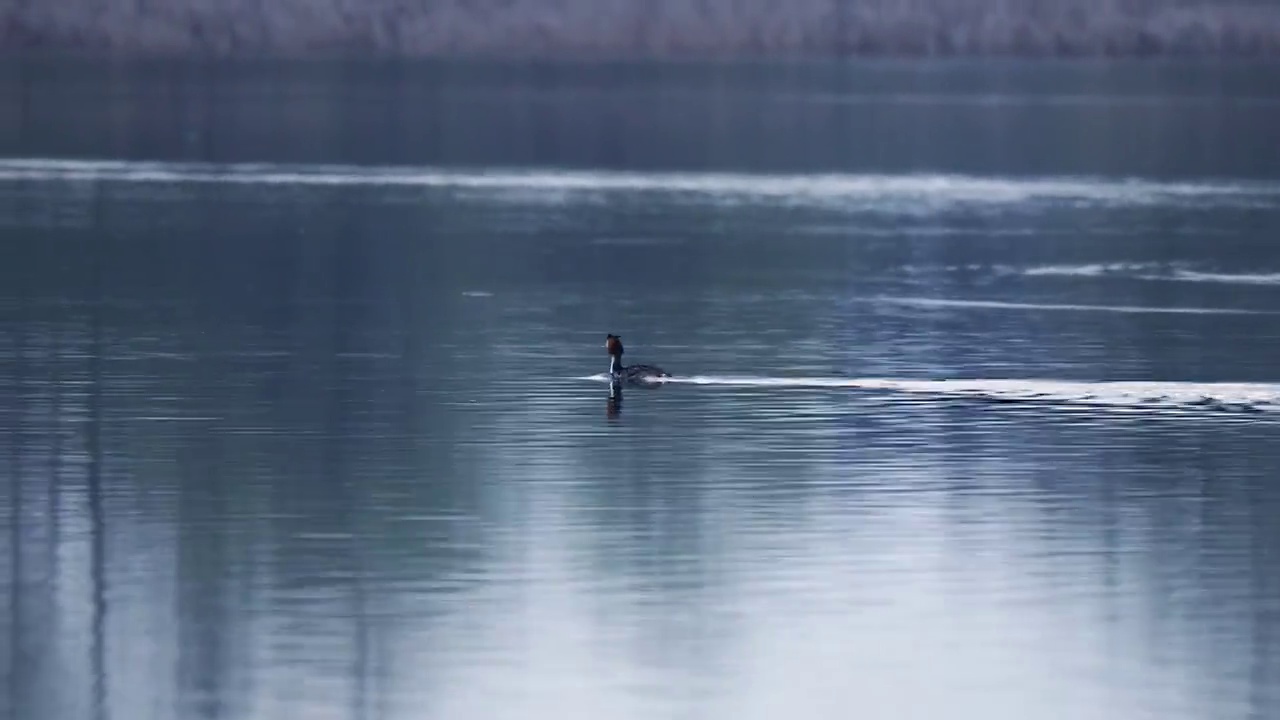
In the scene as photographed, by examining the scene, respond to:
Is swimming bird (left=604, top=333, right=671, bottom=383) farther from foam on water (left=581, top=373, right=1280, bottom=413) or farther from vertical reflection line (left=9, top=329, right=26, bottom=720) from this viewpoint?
vertical reflection line (left=9, top=329, right=26, bottom=720)

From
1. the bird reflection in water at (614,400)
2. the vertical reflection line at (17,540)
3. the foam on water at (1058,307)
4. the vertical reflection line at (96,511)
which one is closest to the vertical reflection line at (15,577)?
the vertical reflection line at (17,540)

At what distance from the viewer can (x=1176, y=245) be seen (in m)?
54.3

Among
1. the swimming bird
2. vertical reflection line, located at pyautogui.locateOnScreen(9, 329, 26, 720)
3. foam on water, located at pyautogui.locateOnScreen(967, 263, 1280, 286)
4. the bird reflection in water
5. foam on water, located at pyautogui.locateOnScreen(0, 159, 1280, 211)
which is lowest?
vertical reflection line, located at pyautogui.locateOnScreen(9, 329, 26, 720)

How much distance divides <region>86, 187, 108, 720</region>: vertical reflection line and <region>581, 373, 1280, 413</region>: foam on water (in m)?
5.10

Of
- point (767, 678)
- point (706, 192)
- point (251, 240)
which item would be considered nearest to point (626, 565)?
point (767, 678)

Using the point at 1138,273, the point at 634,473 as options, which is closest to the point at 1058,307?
the point at 1138,273

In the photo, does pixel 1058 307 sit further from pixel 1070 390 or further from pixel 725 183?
pixel 725 183

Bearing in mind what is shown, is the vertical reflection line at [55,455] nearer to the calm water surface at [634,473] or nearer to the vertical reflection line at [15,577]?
the calm water surface at [634,473]

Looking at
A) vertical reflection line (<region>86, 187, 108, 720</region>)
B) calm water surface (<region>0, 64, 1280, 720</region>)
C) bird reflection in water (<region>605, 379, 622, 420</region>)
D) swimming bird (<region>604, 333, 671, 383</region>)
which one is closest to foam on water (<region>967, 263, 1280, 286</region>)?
calm water surface (<region>0, 64, 1280, 720</region>)

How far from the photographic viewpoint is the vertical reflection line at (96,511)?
1822 cm

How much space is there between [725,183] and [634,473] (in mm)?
55895

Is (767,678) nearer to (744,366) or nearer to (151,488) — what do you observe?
(151,488)

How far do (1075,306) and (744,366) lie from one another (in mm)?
9734

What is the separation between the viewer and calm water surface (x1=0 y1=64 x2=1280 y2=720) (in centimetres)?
1838
